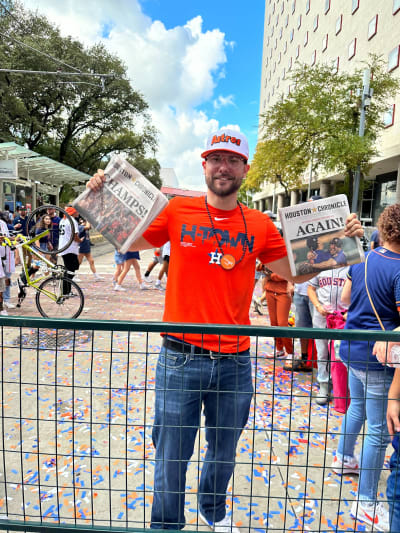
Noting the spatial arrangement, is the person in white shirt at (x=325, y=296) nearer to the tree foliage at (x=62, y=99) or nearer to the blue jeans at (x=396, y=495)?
→ the blue jeans at (x=396, y=495)

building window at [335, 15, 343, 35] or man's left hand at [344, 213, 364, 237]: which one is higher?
building window at [335, 15, 343, 35]

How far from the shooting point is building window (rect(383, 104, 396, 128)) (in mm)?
20734

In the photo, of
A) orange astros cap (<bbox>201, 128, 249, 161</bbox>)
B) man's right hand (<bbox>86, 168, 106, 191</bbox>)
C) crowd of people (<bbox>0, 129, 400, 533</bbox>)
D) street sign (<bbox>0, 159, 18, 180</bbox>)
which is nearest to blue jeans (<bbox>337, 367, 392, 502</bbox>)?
crowd of people (<bbox>0, 129, 400, 533</bbox>)

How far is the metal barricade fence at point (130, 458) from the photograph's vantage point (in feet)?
5.50

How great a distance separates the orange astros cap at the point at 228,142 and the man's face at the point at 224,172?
2 cm

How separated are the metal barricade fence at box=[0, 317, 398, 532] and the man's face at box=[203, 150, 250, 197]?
0.69m

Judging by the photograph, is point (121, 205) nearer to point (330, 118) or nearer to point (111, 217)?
point (111, 217)

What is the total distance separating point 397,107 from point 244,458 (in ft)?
71.5

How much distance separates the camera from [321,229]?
78.0 inches

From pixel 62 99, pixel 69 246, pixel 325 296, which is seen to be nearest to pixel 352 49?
pixel 62 99

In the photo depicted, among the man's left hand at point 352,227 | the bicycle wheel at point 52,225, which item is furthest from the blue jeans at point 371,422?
the bicycle wheel at point 52,225

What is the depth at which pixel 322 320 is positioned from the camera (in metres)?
4.23

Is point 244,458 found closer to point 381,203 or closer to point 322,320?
point 322,320

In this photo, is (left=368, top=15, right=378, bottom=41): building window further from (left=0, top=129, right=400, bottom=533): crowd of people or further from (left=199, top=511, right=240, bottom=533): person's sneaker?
(left=199, top=511, right=240, bottom=533): person's sneaker
